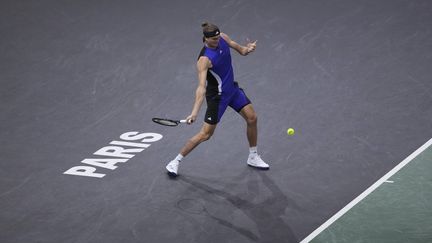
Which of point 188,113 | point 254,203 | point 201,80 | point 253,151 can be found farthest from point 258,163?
point 188,113

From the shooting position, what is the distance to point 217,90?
9.82 meters

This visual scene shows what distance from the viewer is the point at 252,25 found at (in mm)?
14352

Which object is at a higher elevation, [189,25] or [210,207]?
[189,25]

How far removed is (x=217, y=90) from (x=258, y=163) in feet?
3.77

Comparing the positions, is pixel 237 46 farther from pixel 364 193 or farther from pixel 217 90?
pixel 364 193

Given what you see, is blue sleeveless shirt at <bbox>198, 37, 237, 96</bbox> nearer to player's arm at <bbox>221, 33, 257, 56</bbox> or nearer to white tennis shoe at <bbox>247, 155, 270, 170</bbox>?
player's arm at <bbox>221, 33, 257, 56</bbox>

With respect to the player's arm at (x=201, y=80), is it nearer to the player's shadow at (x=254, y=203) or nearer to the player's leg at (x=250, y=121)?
the player's leg at (x=250, y=121)

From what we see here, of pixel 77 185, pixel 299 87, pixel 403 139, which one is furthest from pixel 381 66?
pixel 77 185

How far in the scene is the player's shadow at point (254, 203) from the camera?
849 cm

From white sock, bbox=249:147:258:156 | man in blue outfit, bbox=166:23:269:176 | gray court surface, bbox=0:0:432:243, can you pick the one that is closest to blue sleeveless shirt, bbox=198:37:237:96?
man in blue outfit, bbox=166:23:269:176

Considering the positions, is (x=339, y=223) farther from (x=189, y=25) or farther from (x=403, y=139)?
(x=189, y=25)

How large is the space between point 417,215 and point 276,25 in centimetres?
642

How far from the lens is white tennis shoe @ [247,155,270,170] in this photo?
33.0ft

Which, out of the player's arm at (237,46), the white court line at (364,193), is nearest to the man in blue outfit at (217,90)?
the player's arm at (237,46)
